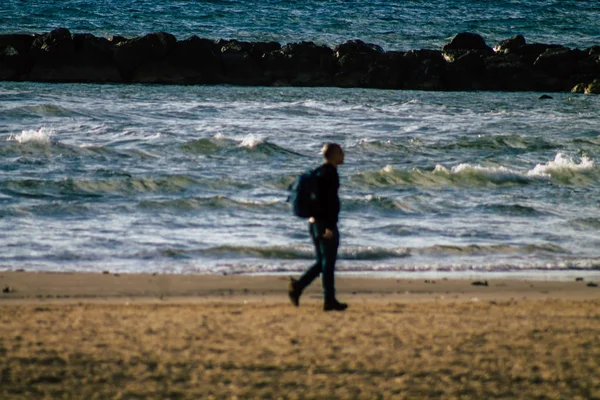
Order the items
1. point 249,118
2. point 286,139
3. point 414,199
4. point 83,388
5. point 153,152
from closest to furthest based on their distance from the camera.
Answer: point 83,388, point 414,199, point 153,152, point 286,139, point 249,118

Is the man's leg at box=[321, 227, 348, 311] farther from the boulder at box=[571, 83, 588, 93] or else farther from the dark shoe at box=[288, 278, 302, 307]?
the boulder at box=[571, 83, 588, 93]

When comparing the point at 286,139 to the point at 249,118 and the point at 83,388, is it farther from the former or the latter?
the point at 83,388

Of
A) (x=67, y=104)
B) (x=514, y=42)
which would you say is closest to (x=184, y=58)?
(x=67, y=104)

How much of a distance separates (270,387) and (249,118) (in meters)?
17.2

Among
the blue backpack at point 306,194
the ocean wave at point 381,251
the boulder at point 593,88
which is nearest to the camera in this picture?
the blue backpack at point 306,194

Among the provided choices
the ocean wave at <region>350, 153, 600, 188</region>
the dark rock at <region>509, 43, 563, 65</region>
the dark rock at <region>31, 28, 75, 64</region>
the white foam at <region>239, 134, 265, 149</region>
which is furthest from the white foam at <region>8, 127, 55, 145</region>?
the dark rock at <region>509, 43, 563, 65</region>

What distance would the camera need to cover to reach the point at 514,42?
3494 centimetres

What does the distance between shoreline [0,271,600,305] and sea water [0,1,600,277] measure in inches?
15.1

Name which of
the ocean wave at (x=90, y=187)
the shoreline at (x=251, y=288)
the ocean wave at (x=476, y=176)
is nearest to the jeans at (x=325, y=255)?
the shoreline at (x=251, y=288)

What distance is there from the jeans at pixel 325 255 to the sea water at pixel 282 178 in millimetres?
1790

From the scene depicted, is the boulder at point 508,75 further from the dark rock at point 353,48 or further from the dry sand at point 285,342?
the dry sand at point 285,342

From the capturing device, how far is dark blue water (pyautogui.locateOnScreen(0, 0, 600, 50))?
1633 inches

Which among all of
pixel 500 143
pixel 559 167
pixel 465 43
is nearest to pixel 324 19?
pixel 465 43

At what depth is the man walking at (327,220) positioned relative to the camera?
641 centimetres
